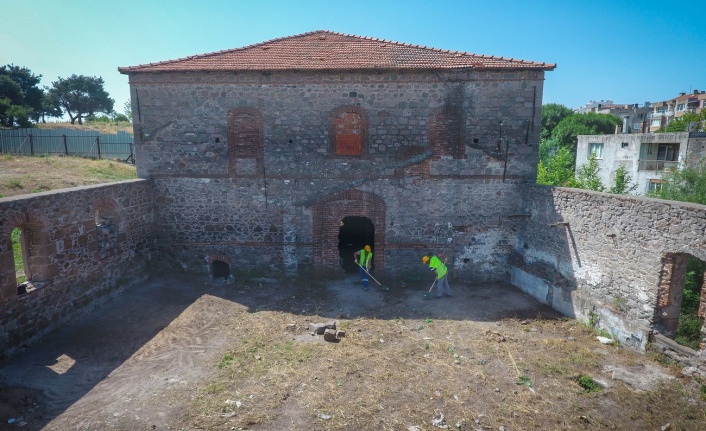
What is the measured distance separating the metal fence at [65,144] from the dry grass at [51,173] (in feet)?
6.75

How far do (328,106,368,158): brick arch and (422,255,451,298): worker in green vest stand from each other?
Answer: 3.71 m

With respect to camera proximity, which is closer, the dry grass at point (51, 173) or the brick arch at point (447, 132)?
the brick arch at point (447, 132)

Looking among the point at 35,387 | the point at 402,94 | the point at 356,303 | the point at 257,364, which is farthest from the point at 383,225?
the point at 35,387

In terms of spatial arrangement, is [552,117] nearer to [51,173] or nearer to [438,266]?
[438,266]

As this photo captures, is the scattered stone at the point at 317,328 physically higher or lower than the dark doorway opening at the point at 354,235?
lower

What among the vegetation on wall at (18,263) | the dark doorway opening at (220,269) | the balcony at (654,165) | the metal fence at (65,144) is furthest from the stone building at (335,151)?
the balcony at (654,165)

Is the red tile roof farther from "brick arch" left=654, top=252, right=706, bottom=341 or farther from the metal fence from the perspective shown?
the metal fence

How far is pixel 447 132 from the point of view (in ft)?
40.3

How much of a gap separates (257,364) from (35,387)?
380cm

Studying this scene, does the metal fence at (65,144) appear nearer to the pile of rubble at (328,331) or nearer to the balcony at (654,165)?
the pile of rubble at (328,331)

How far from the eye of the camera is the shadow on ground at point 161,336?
668 centimetres

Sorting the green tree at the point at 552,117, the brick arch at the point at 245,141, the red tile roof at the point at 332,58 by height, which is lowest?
the brick arch at the point at 245,141

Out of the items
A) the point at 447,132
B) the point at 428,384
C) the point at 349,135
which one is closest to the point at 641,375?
the point at 428,384

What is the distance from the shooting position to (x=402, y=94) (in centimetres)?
1220
